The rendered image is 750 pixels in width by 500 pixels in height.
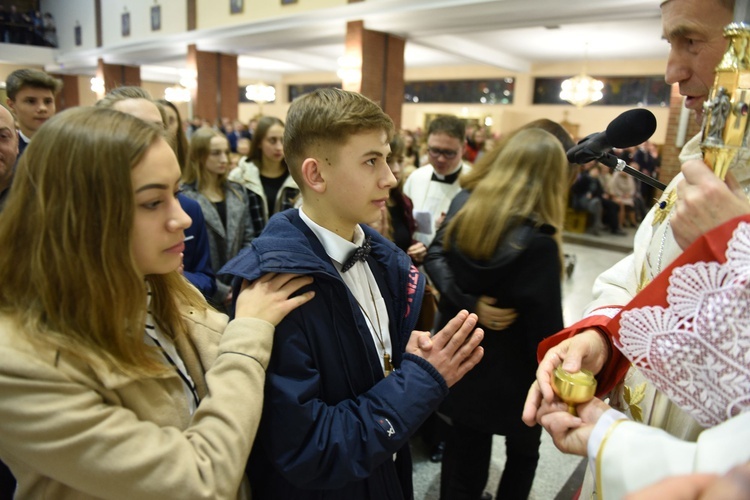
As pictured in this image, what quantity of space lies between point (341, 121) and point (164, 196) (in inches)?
17.9

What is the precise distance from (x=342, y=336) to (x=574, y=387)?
502 millimetres

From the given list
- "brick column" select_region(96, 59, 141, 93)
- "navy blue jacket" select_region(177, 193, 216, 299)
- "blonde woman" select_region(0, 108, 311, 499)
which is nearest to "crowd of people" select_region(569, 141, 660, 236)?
"navy blue jacket" select_region(177, 193, 216, 299)

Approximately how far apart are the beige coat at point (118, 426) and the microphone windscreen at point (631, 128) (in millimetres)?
980

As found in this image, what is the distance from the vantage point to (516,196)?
1.76 m

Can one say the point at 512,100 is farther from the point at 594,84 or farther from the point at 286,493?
the point at 286,493

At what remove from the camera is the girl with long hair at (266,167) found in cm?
328

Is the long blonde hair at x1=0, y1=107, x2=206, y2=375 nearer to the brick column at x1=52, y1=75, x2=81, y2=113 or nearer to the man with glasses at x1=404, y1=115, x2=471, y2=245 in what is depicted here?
the man with glasses at x1=404, y1=115, x2=471, y2=245

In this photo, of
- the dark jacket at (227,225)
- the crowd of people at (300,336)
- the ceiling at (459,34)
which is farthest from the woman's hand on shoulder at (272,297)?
the ceiling at (459,34)

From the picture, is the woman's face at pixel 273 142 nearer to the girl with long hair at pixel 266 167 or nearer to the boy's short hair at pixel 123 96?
the girl with long hair at pixel 266 167

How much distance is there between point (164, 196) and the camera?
2.99 feet

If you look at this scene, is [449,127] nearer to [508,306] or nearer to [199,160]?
[199,160]

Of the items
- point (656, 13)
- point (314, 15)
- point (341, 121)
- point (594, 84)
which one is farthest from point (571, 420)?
point (594, 84)

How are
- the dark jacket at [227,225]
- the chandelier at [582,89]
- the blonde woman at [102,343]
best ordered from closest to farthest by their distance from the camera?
the blonde woman at [102,343]
the dark jacket at [227,225]
the chandelier at [582,89]

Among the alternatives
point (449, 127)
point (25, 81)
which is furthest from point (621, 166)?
point (25, 81)
